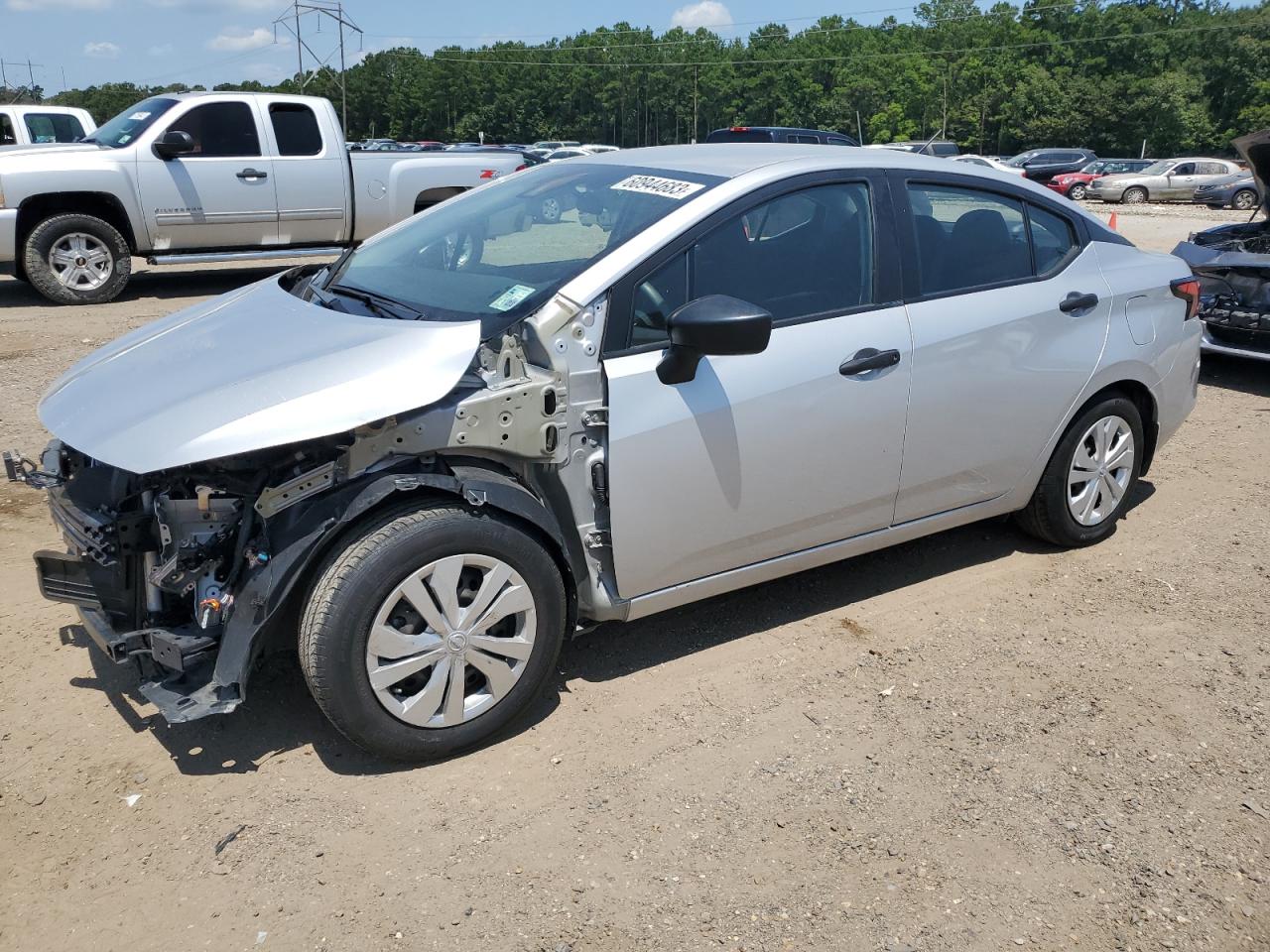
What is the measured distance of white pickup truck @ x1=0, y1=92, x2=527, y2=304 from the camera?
414 inches

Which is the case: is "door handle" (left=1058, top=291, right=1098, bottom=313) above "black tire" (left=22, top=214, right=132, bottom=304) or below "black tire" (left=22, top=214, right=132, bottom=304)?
above

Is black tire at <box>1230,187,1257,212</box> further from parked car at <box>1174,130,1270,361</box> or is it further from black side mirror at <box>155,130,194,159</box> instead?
black side mirror at <box>155,130,194,159</box>

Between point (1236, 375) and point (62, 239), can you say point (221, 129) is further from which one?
point (1236, 375)

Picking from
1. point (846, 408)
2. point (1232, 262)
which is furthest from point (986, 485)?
point (1232, 262)

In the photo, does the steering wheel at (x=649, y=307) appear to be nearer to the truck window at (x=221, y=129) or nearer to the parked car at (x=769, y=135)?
the truck window at (x=221, y=129)

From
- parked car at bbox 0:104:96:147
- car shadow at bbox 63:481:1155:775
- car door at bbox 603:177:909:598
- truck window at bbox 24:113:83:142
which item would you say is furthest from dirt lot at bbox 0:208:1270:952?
truck window at bbox 24:113:83:142

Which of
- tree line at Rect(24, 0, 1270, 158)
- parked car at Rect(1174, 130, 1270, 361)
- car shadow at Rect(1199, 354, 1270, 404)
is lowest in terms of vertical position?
car shadow at Rect(1199, 354, 1270, 404)

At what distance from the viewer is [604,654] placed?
394 centimetres

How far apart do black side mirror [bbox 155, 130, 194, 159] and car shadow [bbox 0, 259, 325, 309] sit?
1442mm

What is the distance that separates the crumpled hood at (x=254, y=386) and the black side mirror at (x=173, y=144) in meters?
8.15

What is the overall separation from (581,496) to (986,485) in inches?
74.2

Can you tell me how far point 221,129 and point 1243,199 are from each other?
30546mm

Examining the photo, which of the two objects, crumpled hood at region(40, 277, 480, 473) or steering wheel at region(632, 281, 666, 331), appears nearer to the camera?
crumpled hood at region(40, 277, 480, 473)

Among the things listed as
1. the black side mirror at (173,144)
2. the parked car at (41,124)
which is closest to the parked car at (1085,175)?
the parked car at (41,124)
